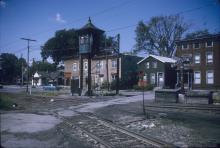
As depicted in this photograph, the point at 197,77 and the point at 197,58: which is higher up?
the point at 197,58

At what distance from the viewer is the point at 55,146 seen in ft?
27.8

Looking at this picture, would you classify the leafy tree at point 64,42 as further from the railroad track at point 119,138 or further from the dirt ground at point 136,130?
the railroad track at point 119,138

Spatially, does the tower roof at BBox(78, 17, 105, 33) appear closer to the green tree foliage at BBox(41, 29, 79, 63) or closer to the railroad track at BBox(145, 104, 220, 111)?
the railroad track at BBox(145, 104, 220, 111)

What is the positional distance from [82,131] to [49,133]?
1501mm

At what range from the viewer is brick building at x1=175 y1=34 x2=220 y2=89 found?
37188 millimetres

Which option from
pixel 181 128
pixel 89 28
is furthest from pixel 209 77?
pixel 181 128

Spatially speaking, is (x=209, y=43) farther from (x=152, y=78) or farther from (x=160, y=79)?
(x=152, y=78)

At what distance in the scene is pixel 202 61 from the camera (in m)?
38.7

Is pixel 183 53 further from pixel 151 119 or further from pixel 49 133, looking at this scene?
pixel 49 133

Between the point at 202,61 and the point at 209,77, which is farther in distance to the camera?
the point at 202,61

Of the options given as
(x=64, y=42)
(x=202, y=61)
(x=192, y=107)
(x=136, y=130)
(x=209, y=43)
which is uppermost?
(x=64, y=42)

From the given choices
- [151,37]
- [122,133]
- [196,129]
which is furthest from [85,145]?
[151,37]

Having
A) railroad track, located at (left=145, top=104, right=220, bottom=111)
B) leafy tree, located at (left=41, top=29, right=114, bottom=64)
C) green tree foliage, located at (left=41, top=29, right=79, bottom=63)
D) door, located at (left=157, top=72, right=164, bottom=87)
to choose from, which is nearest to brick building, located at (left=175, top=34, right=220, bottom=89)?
door, located at (left=157, top=72, right=164, bottom=87)

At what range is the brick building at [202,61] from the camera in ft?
122
